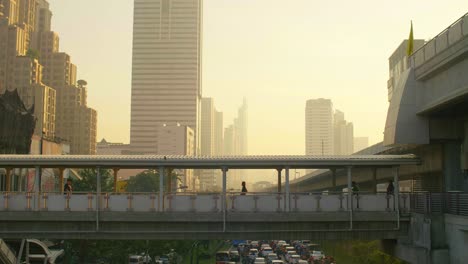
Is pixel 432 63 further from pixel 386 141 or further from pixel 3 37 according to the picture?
pixel 3 37

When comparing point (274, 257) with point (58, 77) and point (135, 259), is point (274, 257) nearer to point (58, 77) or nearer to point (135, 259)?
point (135, 259)

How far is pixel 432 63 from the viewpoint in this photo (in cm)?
2655

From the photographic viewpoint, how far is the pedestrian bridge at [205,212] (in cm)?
2806

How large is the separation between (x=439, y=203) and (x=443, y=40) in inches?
289

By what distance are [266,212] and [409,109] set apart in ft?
28.1

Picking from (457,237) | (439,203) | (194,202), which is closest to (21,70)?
(194,202)

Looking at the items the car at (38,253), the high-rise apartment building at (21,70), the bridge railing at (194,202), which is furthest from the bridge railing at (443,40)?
the high-rise apartment building at (21,70)

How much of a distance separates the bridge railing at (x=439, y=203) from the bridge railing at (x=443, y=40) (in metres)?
6.29

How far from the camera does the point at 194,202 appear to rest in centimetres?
2831

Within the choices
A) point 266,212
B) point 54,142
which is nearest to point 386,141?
point 266,212

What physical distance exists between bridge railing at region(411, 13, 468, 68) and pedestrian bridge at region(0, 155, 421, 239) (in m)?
4.90

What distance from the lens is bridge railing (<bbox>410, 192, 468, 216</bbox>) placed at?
83.2ft

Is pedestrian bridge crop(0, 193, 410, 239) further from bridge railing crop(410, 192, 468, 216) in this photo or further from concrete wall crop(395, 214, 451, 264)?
concrete wall crop(395, 214, 451, 264)

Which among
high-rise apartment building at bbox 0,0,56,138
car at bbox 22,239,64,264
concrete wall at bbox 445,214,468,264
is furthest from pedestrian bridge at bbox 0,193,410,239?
high-rise apartment building at bbox 0,0,56,138
